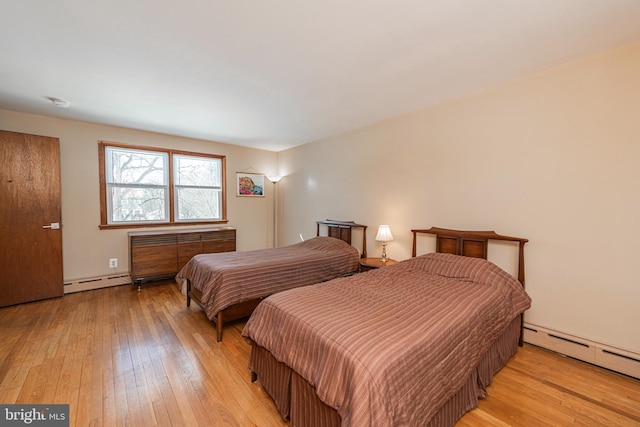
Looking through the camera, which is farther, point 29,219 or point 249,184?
point 249,184

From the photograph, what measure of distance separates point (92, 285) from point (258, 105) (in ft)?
11.7

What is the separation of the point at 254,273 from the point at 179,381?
1.05 meters

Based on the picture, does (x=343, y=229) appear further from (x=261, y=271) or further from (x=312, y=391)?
(x=312, y=391)

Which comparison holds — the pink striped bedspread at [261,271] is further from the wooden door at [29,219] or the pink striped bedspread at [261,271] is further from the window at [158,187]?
the wooden door at [29,219]

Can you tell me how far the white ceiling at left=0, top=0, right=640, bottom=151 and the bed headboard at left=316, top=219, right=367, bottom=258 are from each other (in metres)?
1.66

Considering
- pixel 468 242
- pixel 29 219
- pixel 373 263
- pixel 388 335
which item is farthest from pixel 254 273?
pixel 29 219

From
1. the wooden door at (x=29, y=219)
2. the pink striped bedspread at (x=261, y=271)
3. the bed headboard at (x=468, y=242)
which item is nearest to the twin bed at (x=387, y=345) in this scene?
the bed headboard at (x=468, y=242)

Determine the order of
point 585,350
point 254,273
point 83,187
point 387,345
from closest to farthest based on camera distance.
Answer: point 387,345 → point 585,350 → point 254,273 → point 83,187

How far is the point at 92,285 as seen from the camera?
3766 mm

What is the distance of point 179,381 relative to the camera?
190cm

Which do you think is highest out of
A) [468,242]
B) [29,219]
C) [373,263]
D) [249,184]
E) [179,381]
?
[249,184]

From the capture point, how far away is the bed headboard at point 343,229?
375 cm

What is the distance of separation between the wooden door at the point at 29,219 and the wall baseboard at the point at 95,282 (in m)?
0.20

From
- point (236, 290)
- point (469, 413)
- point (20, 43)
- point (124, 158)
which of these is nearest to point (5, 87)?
point (20, 43)
